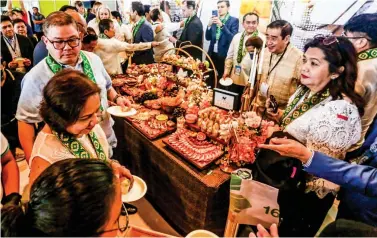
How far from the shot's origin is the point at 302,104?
154 cm

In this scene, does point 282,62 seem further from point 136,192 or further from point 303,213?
point 136,192

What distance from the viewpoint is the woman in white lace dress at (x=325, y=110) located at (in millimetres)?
1271

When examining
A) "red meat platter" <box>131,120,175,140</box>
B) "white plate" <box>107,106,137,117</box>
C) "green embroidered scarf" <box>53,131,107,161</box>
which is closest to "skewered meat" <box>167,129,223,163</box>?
"red meat platter" <box>131,120,175,140</box>

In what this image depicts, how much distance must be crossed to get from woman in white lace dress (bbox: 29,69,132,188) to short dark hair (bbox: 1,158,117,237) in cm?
42

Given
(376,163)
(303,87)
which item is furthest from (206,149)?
(376,163)

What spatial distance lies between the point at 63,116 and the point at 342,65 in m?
1.49

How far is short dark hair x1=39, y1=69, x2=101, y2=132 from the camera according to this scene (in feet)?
3.41

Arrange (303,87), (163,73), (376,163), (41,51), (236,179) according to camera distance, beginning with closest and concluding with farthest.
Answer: (376,163), (236,179), (303,87), (41,51), (163,73)

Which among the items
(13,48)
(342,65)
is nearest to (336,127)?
(342,65)

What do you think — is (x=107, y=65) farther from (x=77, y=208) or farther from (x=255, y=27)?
(x=77, y=208)

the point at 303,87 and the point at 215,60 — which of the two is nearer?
the point at 303,87

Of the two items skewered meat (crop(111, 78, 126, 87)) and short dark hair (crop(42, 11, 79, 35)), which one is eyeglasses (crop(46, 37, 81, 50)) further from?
skewered meat (crop(111, 78, 126, 87))

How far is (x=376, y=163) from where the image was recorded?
4.00ft

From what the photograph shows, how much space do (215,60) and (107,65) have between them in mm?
2239
